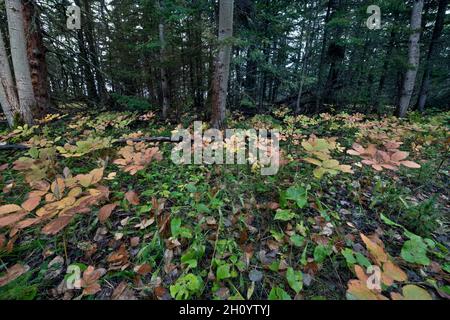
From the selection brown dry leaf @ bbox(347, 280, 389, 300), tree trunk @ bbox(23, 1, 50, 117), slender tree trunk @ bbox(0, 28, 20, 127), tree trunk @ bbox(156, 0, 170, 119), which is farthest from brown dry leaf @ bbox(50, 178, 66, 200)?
tree trunk @ bbox(156, 0, 170, 119)

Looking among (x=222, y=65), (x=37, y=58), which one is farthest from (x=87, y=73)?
(x=222, y=65)

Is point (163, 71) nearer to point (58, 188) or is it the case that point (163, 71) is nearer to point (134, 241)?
point (58, 188)

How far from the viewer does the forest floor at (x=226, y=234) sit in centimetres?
138

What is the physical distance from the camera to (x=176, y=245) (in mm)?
1718

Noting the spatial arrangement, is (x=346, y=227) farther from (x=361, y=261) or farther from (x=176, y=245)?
(x=176, y=245)

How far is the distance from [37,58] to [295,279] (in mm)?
6188

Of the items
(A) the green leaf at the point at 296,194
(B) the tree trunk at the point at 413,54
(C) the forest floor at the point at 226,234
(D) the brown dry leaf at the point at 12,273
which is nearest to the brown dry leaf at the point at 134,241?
(C) the forest floor at the point at 226,234

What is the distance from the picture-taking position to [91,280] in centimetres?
143

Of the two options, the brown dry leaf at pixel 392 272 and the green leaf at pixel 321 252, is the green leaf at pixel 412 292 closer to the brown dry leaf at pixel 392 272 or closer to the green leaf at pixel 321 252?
the brown dry leaf at pixel 392 272

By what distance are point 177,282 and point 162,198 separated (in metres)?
1.05

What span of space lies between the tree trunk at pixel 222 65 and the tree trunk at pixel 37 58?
3.68 metres
